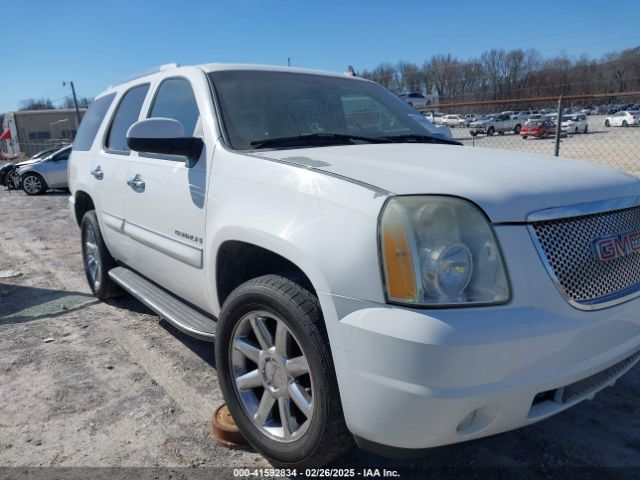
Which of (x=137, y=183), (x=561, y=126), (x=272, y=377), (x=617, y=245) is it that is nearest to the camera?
(x=617, y=245)

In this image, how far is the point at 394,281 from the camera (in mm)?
1817

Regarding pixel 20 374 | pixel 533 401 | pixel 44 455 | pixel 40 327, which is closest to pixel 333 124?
pixel 533 401

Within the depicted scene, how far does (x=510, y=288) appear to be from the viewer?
1811 millimetres

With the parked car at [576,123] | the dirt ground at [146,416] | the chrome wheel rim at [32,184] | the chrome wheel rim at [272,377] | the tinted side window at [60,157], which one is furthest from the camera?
the parked car at [576,123]

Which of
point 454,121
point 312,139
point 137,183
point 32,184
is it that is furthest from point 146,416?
point 454,121

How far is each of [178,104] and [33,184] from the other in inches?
606

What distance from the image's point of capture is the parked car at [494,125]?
89.9ft

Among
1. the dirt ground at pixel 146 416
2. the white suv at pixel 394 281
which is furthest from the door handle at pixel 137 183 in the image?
the dirt ground at pixel 146 416

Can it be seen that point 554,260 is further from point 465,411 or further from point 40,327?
point 40,327

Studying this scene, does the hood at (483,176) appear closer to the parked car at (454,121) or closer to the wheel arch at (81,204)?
the wheel arch at (81,204)

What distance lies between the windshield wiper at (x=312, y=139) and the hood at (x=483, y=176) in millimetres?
169

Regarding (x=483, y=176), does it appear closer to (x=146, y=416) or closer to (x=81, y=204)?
(x=146, y=416)

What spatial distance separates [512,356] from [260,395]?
1283 mm

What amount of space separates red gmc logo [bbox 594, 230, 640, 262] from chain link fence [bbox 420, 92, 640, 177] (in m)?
0.64
